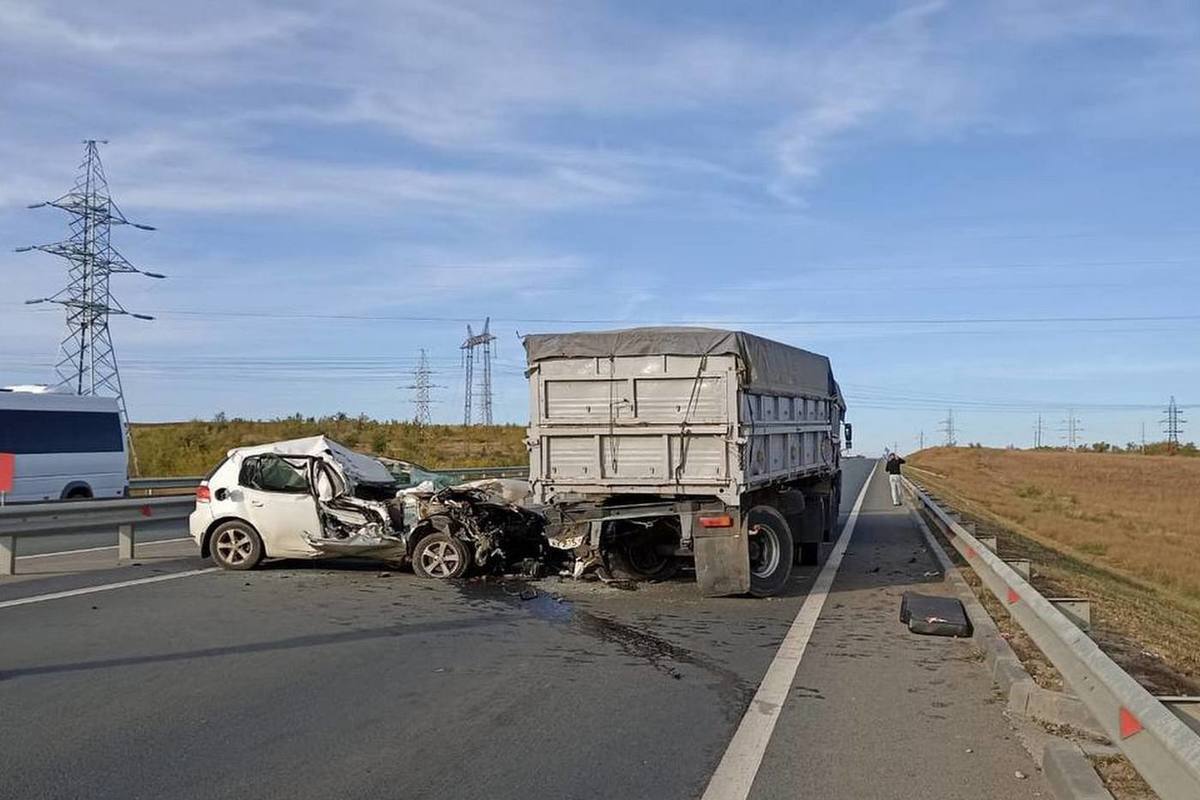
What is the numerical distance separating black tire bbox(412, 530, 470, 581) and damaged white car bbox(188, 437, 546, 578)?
0.04 feet

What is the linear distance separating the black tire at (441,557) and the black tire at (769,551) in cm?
338

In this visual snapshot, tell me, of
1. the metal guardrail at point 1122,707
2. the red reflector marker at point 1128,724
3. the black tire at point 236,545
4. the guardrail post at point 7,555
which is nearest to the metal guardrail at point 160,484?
the guardrail post at point 7,555

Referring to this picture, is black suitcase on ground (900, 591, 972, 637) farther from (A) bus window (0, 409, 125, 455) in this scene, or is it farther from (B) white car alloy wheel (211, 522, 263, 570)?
(A) bus window (0, 409, 125, 455)

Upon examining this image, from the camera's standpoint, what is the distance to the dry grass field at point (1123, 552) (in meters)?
10.3

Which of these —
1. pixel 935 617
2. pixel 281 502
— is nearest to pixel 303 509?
pixel 281 502

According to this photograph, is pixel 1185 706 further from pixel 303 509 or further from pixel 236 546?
pixel 236 546

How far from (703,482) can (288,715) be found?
5.80m

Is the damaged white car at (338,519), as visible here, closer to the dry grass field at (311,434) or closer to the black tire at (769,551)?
the black tire at (769,551)

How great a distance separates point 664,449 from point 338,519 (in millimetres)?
4448

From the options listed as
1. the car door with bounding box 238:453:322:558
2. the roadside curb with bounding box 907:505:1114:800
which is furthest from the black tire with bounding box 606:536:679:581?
the roadside curb with bounding box 907:505:1114:800

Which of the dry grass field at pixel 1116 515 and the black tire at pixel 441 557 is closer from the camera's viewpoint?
the black tire at pixel 441 557

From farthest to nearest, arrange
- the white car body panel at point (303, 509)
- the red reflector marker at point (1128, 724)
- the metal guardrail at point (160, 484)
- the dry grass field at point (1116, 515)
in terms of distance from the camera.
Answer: the metal guardrail at point (160, 484), the dry grass field at point (1116, 515), the white car body panel at point (303, 509), the red reflector marker at point (1128, 724)

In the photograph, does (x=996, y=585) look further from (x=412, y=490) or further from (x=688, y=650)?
(x=412, y=490)

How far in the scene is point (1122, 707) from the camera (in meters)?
4.56
